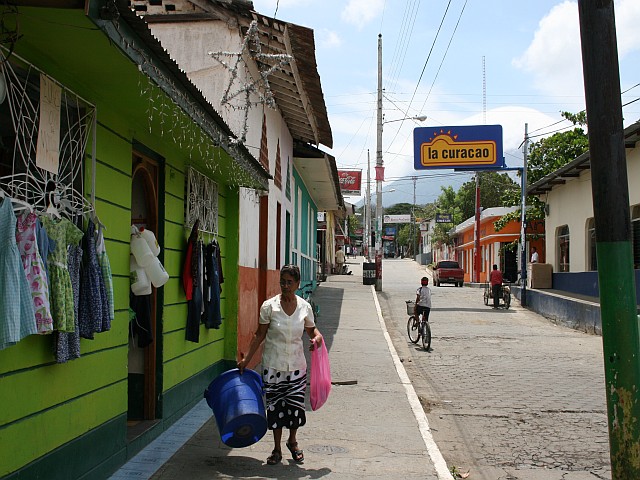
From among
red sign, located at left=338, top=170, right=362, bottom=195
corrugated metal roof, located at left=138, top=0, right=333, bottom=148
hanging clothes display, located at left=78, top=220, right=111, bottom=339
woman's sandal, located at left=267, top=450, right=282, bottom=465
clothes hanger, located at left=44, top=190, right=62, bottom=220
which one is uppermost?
red sign, located at left=338, top=170, right=362, bottom=195

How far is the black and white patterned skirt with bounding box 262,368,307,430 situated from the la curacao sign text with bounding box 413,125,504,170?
19.3 meters

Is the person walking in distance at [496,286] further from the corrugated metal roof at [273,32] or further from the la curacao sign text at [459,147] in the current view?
the corrugated metal roof at [273,32]

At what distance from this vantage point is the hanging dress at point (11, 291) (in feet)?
10.8

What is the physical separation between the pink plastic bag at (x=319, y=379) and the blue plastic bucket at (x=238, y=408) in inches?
18.2

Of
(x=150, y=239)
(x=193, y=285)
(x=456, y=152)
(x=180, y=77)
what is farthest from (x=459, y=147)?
(x=180, y=77)

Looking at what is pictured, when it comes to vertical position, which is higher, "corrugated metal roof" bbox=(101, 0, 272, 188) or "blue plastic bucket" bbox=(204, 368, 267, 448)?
"corrugated metal roof" bbox=(101, 0, 272, 188)

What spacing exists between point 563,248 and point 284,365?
20.7 meters

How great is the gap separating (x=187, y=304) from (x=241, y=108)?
9.26ft

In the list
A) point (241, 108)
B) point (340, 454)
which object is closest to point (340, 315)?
point (241, 108)

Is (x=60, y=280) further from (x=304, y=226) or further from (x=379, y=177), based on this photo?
(x=379, y=177)

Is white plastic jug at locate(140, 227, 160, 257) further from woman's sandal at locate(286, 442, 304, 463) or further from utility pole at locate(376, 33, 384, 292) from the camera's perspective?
utility pole at locate(376, 33, 384, 292)

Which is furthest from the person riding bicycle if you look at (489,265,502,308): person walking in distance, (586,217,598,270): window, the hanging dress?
the hanging dress

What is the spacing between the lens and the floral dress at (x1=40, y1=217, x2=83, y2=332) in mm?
3859

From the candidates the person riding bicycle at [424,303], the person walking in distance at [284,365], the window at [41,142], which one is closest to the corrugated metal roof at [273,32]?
the person walking in distance at [284,365]
